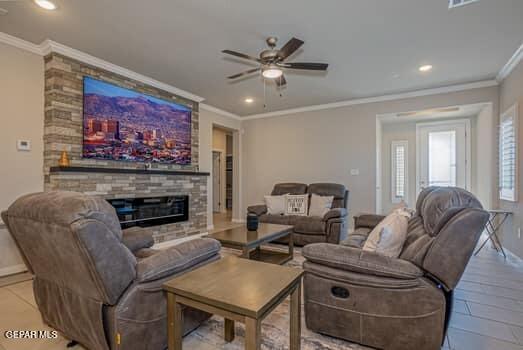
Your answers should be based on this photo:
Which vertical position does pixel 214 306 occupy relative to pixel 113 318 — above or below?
above

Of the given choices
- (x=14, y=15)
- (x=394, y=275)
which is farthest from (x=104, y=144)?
(x=394, y=275)

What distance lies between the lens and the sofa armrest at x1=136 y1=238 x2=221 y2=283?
1506 mm

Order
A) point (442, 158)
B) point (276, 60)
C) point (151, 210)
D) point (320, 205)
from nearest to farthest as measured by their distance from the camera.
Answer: point (276, 60) → point (151, 210) → point (320, 205) → point (442, 158)

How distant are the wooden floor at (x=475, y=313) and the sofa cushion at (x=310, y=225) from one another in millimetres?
1792

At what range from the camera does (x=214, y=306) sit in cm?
124

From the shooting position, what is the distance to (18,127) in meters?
3.11

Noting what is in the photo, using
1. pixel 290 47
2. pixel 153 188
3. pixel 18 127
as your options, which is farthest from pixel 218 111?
pixel 290 47

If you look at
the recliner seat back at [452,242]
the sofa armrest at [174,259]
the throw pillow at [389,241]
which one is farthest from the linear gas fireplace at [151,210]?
the recliner seat back at [452,242]

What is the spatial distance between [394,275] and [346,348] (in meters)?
0.59

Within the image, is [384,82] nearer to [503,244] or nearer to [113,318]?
[503,244]

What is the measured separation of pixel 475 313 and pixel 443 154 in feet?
15.7

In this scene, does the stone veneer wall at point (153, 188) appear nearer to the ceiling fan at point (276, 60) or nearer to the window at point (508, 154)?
the ceiling fan at point (276, 60)

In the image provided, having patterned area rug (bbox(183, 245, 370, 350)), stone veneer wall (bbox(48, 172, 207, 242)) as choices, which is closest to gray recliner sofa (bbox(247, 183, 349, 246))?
stone veneer wall (bbox(48, 172, 207, 242))

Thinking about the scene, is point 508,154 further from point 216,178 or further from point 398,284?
point 216,178
